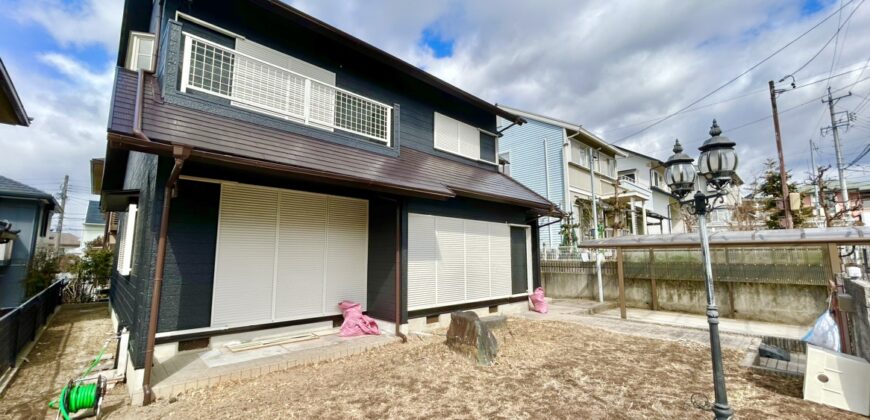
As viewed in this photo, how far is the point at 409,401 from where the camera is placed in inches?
145

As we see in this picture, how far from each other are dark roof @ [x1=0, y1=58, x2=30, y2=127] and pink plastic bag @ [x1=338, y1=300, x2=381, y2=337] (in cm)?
462

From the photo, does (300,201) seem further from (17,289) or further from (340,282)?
(17,289)

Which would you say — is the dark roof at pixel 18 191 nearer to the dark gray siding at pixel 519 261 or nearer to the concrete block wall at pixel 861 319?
the dark gray siding at pixel 519 261

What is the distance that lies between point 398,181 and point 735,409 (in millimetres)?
5068

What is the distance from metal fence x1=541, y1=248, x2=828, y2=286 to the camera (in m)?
8.25

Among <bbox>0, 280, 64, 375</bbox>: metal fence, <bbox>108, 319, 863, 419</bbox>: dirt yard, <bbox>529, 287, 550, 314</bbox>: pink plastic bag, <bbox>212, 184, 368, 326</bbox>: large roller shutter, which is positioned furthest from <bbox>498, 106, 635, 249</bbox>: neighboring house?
<bbox>0, 280, 64, 375</bbox>: metal fence

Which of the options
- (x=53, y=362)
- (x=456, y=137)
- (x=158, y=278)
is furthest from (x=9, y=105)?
(x=456, y=137)

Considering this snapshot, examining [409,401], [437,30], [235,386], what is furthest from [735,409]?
[437,30]

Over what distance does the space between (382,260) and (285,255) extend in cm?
169

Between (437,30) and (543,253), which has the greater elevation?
(437,30)

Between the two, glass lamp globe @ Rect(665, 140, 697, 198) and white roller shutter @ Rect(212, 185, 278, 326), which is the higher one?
glass lamp globe @ Rect(665, 140, 697, 198)

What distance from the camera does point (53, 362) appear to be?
17.7 feet

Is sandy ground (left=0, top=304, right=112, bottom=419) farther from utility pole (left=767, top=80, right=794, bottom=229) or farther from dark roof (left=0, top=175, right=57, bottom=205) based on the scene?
utility pole (left=767, top=80, right=794, bottom=229)

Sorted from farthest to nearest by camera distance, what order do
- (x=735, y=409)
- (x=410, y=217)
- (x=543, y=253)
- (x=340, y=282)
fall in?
1. (x=543, y=253)
2. (x=410, y=217)
3. (x=340, y=282)
4. (x=735, y=409)
